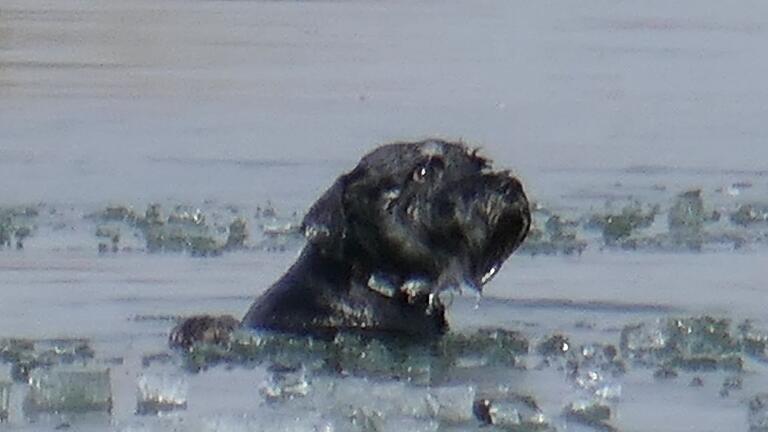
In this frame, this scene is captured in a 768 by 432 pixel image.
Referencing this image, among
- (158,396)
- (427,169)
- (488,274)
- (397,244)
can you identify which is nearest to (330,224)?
(397,244)

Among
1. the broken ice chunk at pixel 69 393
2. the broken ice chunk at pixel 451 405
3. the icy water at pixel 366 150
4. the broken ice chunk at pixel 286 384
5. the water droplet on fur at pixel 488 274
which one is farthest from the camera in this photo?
the water droplet on fur at pixel 488 274

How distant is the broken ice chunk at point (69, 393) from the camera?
27.6ft

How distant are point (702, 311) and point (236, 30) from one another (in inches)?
362

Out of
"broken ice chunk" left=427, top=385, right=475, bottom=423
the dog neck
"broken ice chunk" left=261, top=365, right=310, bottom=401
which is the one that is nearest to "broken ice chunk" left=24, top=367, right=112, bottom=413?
"broken ice chunk" left=261, top=365, right=310, bottom=401

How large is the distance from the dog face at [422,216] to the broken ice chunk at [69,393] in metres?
1.26

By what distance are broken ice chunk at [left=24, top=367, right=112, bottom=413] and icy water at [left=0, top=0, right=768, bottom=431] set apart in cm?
4

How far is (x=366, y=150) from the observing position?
1412 cm

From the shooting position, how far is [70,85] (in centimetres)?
1658

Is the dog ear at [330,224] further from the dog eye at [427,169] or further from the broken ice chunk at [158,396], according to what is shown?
the broken ice chunk at [158,396]

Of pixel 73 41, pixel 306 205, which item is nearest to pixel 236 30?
pixel 73 41

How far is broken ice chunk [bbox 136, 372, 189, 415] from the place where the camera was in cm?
850

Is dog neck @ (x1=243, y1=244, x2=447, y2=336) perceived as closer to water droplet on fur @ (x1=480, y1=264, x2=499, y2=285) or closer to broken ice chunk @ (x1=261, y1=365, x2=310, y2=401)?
water droplet on fur @ (x1=480, y1=264, x2=499, y2=285)

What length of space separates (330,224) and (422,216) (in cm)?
30

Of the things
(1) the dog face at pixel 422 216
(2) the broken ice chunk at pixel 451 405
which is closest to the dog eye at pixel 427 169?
(1) the dog face at pixel 422 216
